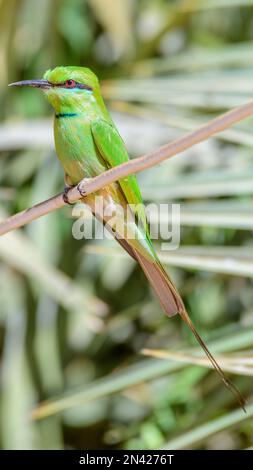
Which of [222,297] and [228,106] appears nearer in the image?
[228,106]

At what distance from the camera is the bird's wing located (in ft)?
6.03

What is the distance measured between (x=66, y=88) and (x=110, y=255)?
0.98 meters

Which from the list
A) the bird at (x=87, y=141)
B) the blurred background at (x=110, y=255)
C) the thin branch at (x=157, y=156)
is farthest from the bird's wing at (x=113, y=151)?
the thin branch at (x=157, y=156)

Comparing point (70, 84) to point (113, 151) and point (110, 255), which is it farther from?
point (110, 255)

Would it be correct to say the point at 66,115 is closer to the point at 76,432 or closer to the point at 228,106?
the point at 228,106

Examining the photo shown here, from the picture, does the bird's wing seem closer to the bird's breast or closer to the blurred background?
the bird's breast

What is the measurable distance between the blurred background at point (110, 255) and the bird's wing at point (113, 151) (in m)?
0.30

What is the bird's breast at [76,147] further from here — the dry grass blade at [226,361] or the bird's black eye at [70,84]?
the dry grass blade at [226,361]

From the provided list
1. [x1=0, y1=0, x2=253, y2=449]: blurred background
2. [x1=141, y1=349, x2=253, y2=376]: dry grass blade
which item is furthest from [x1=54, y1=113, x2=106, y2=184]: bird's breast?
[x1=141, y1=349, x2=253, y2=376]: dry grass blade

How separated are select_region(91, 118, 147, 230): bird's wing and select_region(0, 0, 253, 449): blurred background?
296mm

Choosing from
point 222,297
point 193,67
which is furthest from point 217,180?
point 222,297
